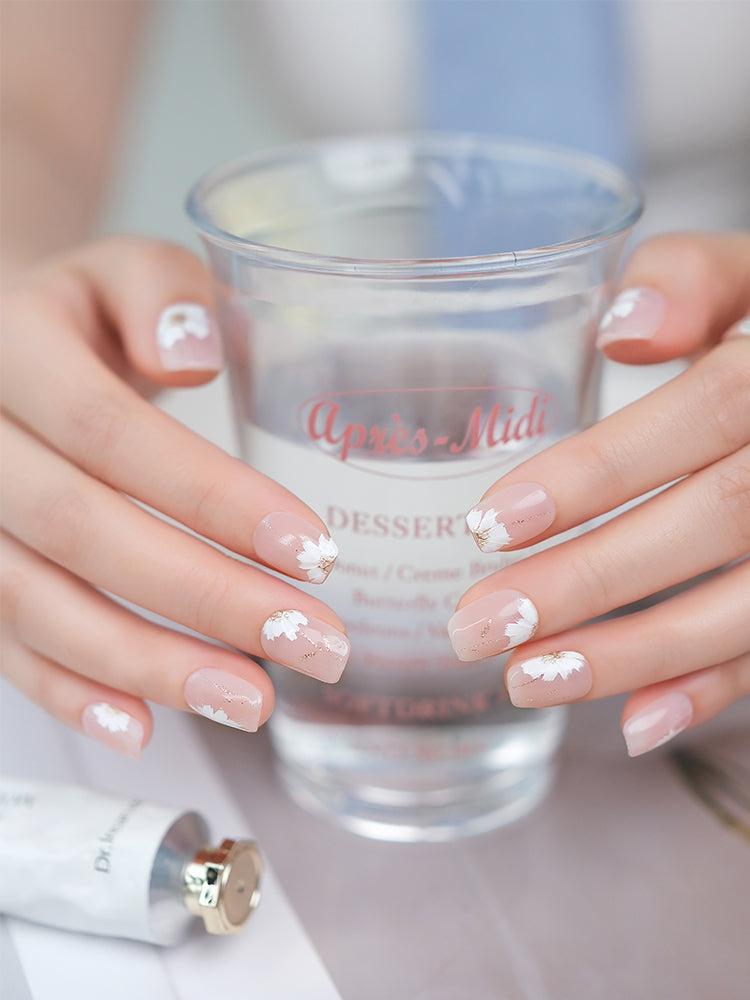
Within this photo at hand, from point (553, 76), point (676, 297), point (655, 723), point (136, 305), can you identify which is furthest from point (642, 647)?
point (553, 76)

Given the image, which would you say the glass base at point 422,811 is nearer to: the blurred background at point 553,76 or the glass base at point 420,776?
the glass base at point 420,776

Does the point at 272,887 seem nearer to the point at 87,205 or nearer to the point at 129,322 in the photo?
the point at 129,322

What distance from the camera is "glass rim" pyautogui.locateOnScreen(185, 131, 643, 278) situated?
26 centimetres

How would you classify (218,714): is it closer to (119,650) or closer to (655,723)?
(119,650)

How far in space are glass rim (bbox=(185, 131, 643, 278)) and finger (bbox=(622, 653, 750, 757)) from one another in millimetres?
165

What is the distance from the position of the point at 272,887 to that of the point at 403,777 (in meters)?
0.07

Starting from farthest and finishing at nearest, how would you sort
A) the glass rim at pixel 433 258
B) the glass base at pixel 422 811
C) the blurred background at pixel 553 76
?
the blurred background at pixel 553 76 → the glass base at pixel 422 811 → the glass rim at pixel 433 258

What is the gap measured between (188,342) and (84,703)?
0.48 feet

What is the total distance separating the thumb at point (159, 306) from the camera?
1.14 feet

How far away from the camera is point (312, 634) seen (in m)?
0.28

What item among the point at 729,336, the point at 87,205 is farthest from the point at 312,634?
the point at 87,205

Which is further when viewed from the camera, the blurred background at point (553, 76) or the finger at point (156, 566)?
the blurred background at point (553, 76)

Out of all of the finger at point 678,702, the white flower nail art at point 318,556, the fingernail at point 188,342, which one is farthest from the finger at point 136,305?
the finger at point 678,702

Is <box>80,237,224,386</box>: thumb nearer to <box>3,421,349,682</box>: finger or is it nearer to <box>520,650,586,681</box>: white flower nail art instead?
<box>3,421,349,682</box>: finger
